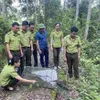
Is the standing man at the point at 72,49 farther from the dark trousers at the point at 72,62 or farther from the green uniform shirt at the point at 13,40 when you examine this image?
the green uniform shirt at the point at 13,40

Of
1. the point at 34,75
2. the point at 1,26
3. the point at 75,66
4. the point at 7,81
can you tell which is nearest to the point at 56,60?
the point at 75,66

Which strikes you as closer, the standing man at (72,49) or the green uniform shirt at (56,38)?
the standing man at (72,49)

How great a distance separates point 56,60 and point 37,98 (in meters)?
2.86

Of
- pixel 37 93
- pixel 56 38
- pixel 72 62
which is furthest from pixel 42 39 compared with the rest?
pixel 37 93

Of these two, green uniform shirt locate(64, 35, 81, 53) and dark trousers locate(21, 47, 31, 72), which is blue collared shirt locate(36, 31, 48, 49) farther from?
green uniform shirt locate(64, 35, 81, 53)

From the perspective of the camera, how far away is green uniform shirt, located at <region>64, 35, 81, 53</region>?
743cm

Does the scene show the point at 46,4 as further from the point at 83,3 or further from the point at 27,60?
the point at 27,60

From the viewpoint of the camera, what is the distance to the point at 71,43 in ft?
24.3

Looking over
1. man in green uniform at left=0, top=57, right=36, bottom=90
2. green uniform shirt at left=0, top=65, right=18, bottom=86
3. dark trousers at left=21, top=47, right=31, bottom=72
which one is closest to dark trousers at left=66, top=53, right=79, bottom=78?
dark trousers at left=21, top=47, right=31, bottom=72

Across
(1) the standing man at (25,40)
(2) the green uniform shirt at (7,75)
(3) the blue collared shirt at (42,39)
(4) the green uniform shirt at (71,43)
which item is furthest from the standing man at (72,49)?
(2) the green uniform shirt at (7,75)

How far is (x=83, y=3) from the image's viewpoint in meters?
27.1

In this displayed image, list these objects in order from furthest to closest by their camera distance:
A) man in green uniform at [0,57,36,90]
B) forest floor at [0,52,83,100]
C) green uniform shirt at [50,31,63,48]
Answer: green uniform shirt at [50,31,63,48] < man in green uniform at [0,57,36,90] < forest floor at [0,52,83,100]

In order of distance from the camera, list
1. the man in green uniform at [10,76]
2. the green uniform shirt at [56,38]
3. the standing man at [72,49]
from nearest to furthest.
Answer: the man in green uniform at [10,76] → the standing man at [72,49] → the green uniform shirt at [56,38]

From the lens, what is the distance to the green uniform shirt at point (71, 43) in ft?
24.4
